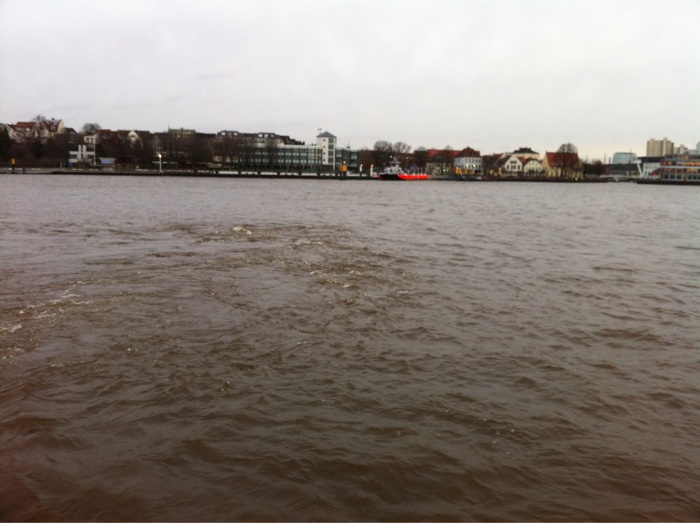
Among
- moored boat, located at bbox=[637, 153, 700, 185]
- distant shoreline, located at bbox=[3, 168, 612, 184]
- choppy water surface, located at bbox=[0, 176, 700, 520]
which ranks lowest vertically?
choppy water surface, located at bbox=[0, 176, 700, 520]

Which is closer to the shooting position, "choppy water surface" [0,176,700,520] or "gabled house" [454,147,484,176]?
"choppy water surface" [0,176,700,520]

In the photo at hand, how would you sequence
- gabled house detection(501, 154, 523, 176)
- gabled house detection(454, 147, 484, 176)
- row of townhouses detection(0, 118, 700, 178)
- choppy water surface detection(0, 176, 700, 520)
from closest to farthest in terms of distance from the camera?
choppy water surface detection(0, 176, 700, 520)
row of townhouses detection(0, 118, 700, 178)
gabled house detection(454, 147, 484, 176)
gabled house detection(501, 154, 523, 176)

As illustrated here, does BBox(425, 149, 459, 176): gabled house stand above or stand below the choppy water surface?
above

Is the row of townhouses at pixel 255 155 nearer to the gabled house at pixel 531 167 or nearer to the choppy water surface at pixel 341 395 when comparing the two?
the gabled house at pixel 531 167

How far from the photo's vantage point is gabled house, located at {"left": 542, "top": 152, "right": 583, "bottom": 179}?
16888 centimetres

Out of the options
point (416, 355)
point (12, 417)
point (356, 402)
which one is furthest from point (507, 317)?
point (12, 417)

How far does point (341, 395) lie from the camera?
5.82 meters

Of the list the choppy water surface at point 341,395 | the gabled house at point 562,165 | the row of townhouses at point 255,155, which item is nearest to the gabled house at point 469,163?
the row of townhouses at point 255,155

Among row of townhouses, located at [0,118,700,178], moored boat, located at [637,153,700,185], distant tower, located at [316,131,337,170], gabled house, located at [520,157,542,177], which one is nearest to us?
row of townhouses, located at [0,118,700,178]

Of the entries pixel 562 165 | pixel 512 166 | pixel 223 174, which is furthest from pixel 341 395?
pixel 562 165

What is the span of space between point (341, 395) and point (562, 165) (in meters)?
Result: 181

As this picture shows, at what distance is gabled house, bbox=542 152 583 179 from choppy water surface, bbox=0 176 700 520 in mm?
170195

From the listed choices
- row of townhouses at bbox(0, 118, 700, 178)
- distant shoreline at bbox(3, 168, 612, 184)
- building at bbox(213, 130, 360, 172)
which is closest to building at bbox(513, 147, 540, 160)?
row of townhouses at bbox(0, 118, 700, 178)

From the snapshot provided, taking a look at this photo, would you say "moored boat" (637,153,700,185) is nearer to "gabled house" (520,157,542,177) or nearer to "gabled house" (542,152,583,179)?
"gabled house" (542,152,583,179)
